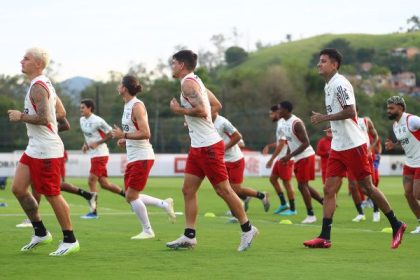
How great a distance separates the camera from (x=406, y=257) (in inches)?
449

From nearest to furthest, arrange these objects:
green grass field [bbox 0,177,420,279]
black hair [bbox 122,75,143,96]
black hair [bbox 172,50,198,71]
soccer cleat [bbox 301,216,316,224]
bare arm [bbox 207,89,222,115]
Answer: green grass field [bbox 0,177,420,279], black hair [bbox 172,50,198,71], bare arm [bbox 207,89,222,115], black hair [bbox 122,75,143,96], soccer cleat [bbox 301,216,316,224]

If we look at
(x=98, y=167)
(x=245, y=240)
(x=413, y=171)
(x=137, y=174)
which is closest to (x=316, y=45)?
(x=98, y=167)

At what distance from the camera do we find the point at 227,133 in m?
18.3

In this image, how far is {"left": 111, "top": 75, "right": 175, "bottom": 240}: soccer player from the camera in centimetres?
1394

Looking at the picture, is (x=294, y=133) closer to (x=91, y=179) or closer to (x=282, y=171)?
(x=282, y=171)

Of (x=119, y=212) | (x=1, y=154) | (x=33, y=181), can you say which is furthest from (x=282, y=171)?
(x=1, y=154)

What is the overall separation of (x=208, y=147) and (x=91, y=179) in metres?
9.03

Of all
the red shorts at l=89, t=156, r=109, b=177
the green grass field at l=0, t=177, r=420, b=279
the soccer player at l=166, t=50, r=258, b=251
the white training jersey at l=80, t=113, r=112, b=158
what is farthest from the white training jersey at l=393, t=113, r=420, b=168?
the red shorts at l=89, t=156, r=109, b=177

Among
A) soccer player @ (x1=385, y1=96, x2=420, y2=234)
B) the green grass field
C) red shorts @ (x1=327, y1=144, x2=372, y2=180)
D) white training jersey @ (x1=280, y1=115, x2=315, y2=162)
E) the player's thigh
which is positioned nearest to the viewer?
the green grass field

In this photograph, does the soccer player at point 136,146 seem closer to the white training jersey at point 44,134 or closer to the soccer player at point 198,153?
the soccer player at point 198,153

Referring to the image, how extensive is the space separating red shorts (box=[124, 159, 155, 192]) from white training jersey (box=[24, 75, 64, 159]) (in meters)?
2.77

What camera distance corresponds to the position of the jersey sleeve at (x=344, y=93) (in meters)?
12.3

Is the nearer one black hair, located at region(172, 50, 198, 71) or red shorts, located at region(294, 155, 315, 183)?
black hair, located at region(172, 50, 198, 71)

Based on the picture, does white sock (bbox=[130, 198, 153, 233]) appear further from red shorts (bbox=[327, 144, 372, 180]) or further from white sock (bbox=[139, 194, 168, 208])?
red shorts (bbox=[327, 144, 372, 180])
